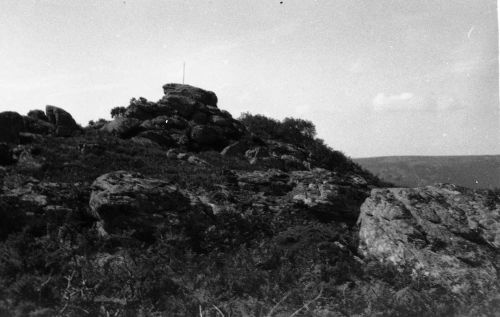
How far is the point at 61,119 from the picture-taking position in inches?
1172

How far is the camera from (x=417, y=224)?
1226 centimetres

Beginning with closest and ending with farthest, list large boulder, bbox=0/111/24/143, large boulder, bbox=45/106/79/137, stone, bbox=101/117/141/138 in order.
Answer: large boulder, bbox=0/111/24/143 < large boulder, bbox=45/106/79/137 < stone, bbox=101/117/141/138

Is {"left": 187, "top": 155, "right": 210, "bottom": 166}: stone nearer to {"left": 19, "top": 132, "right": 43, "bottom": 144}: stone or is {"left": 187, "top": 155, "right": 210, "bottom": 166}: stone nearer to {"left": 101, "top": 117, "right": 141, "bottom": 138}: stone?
{"left": 101, "top": 117, "right": 141, "bottom": 138}: stone

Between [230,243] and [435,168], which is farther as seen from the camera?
[435,168]

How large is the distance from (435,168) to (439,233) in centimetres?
14190

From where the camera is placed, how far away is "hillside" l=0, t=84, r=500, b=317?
8.81 metres

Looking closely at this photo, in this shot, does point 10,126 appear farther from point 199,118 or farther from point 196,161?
point 199,118

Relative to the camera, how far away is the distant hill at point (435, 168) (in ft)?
398

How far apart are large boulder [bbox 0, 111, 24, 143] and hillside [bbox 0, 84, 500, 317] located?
110 inches

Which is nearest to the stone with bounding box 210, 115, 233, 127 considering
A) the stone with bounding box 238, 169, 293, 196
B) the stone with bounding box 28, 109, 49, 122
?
the stone with bounding box 28, 109, 49, 122

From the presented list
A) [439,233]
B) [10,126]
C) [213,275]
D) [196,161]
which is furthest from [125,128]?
[439,233]

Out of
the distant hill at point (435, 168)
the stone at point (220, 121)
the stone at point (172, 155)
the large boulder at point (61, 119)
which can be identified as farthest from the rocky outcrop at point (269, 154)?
the distant hill at point (435, 168)

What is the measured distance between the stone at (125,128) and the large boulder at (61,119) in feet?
8.89

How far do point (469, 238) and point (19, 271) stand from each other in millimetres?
13096
